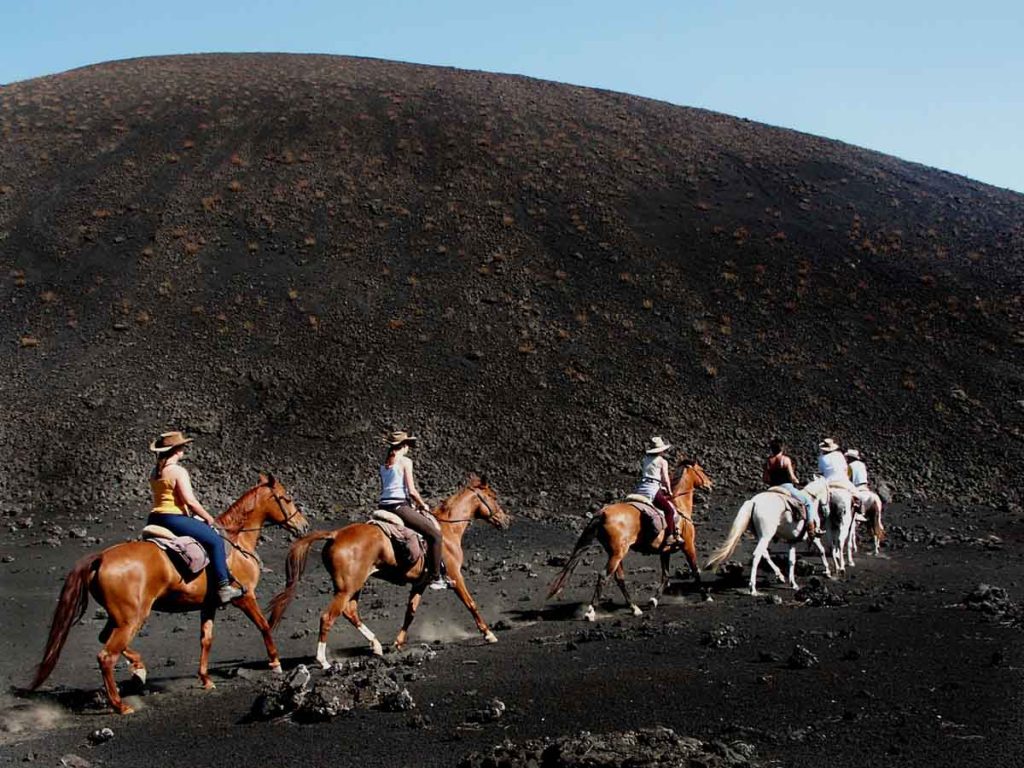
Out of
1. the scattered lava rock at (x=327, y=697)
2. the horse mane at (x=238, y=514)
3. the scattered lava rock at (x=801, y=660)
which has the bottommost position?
the scattered lava rock at (x=327, y=697)

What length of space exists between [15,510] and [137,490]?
3.04m

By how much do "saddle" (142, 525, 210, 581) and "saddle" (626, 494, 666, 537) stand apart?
277 inches

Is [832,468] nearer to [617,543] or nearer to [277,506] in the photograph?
[617,543]

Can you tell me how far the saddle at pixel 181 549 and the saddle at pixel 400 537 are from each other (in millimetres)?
2517

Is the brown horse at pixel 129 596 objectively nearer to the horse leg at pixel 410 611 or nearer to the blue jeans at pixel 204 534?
the blue jeans at pixel 204 534

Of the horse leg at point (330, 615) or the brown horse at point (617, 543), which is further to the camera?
the brown horse at point (617, 543)

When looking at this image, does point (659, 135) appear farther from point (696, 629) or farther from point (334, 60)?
point (696, 629)

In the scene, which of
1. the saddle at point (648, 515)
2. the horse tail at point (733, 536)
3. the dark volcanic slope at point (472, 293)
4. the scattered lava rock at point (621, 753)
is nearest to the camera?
the scattered lava rock at point (621, 753)

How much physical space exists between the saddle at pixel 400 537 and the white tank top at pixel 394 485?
0.19m

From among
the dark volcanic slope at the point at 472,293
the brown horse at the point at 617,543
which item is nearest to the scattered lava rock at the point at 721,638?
the brown horse at the point at 617,543

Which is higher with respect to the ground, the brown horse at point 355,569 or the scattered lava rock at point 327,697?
the brown horse at point 355,569

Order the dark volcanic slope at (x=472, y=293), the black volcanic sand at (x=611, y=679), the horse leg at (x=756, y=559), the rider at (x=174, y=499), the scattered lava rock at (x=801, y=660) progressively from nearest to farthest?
the black volcanic sand at (x=611, y=679) < the scattered lava rock at (x=801, y=660) < the rider at (x=174, y=499) < the horse leg at (x=756, y=559) < the dark volcanic slope at (x=472, y=293)

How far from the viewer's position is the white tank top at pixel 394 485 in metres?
13.2

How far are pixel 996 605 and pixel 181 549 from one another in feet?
37.0
